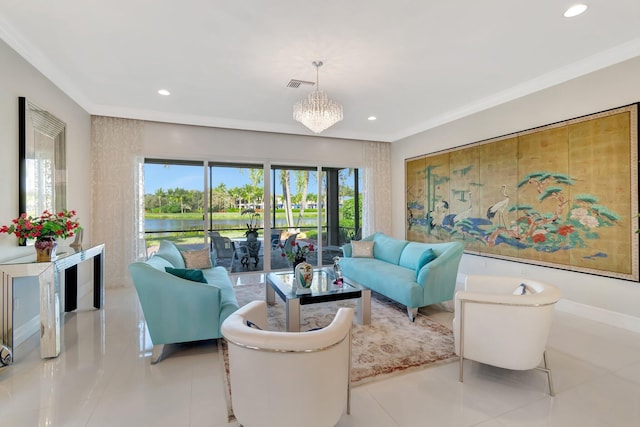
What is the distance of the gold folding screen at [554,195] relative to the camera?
3256 millimetres

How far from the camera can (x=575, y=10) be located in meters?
2.55

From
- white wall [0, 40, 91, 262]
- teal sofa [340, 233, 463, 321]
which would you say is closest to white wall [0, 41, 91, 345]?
white wall [0, 40, 91, 262]

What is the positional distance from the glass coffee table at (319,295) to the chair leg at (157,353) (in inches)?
47.1

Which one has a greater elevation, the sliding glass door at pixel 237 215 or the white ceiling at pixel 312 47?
the white ceiling at pixel 312 47

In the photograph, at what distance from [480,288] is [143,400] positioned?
2962 mm

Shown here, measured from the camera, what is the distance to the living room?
6.70ft

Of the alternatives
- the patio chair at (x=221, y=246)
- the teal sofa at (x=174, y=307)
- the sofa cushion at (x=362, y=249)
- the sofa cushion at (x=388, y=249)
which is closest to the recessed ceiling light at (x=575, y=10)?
the sofa cushion at (x=388, y=249)

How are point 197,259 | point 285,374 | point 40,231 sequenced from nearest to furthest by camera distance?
point 285,374 < point 40,231 < point 197,259

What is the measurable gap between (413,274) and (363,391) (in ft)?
6.49

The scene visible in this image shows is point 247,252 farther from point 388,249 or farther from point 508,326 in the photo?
point 508,326

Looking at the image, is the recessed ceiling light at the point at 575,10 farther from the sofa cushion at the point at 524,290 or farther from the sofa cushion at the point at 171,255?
the sofa cushion at the point at 171,255

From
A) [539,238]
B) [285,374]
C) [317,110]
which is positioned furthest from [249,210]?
[539,238]

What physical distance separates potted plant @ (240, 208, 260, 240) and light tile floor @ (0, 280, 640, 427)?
318cm

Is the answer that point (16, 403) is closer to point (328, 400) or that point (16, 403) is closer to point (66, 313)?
point (66, 313)
